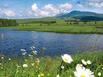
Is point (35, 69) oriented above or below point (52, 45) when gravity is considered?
above

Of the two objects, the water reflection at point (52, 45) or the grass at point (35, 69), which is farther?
the water reflection at point (52, 45)

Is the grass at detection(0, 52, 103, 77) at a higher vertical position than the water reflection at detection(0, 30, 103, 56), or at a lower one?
higher

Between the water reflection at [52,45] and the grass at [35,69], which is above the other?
the grass at [35,69]

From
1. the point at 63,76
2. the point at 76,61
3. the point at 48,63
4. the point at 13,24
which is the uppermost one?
the point at 48,63

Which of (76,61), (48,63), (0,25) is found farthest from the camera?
(0,25)

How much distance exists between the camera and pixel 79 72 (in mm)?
3172

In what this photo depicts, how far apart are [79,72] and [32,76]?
376 cm

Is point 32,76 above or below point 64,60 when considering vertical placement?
below

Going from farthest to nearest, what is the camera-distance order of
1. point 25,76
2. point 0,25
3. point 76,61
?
point 0,25, point 76,61, point 25,76

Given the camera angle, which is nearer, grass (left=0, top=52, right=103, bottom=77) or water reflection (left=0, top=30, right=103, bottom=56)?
grass (left=0, top=52, right=103, bottom=77)

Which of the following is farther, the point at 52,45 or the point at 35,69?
the point at 52,45

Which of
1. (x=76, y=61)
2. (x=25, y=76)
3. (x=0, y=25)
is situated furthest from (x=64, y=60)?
(x=0, y=25)

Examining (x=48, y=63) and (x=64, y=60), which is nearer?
(x=64, y=60)

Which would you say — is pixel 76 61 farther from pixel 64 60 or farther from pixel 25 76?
pixel 64 60
